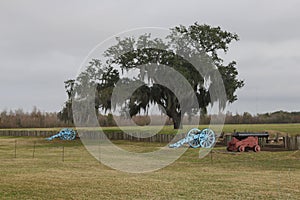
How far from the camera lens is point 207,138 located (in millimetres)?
25641

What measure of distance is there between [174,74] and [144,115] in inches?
223

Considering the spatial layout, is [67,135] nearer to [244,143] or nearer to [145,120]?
[145,120]

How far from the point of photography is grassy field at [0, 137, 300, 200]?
10.6 meters

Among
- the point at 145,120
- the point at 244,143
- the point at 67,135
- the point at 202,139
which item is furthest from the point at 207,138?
the point at 67,135

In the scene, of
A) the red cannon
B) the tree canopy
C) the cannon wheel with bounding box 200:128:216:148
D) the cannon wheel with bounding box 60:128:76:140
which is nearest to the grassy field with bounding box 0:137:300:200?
the red cannon

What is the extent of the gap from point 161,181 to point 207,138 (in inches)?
522

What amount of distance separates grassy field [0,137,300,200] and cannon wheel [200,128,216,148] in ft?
22.5

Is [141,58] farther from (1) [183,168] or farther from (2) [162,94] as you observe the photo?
(1) [183,168]

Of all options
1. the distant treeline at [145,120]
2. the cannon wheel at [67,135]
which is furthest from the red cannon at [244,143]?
the cannon wheel at [67,135]

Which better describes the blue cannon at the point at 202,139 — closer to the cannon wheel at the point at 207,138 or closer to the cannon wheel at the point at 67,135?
the cannon wheel at the point at 207,138

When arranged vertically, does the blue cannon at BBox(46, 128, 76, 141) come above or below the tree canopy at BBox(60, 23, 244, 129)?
below

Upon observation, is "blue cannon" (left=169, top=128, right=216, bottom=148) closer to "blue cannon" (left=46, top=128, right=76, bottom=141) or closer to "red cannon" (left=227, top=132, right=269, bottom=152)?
"red cannon" (left=227, top=132, right=269, bottom=152)

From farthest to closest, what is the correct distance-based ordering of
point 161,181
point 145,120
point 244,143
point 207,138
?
point 145,120
point 207,138
point 244,143
point 161,181

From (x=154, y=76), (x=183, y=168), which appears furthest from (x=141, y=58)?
(x=183, y=168)
